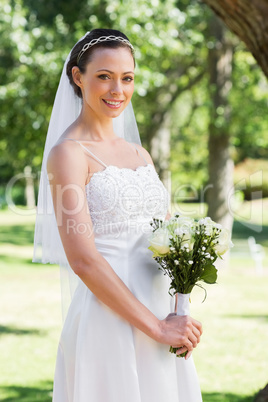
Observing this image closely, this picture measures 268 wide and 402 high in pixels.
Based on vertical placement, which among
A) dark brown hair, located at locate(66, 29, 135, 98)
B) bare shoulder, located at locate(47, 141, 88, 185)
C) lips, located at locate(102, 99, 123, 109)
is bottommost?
bare shoulder, located at locate(47, 141, 88, 185)

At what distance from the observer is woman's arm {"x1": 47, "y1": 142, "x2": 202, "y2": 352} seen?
237 cm

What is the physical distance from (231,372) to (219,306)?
4503 millimetres

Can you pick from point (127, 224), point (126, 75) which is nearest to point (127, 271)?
point (127, 224)

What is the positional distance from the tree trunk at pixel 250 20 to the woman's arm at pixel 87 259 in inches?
62.0

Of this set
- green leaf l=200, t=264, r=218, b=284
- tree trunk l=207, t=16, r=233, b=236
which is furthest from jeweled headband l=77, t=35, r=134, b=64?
tree trunk l=207, t=16, r=233, b=236

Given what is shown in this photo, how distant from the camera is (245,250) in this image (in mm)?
21156

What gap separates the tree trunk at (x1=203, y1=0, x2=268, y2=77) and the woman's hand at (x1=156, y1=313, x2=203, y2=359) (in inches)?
70.5

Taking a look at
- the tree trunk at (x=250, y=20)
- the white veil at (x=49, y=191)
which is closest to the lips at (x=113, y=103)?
the white veil at (x=49, y=191)

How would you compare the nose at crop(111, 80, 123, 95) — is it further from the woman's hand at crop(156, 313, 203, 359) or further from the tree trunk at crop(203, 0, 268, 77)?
the tree trunk at crop(203, 0, 268, 77)

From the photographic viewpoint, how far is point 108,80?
2605mm

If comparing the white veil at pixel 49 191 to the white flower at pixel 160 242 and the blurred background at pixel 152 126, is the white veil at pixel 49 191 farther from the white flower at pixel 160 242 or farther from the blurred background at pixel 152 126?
the blurred background at pixel 152 126

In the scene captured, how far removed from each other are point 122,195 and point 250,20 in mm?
1549

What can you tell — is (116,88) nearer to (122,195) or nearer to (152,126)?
(122,195)

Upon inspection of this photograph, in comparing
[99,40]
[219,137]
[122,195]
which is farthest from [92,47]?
[219,137]
